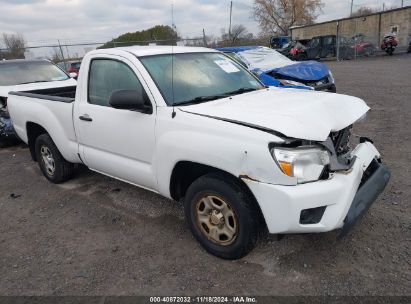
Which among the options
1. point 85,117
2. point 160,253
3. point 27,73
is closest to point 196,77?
point 85,117

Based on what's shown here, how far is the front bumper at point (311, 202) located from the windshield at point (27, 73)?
6.85 m

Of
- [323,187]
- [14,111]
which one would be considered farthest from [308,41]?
[323,187]

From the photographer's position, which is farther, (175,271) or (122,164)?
(122,164)

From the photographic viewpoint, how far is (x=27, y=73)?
8.20 m

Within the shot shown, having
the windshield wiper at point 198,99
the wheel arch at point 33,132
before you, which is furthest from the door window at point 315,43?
the windshield wiper at point 198,99

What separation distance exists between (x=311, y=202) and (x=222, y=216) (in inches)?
31.2

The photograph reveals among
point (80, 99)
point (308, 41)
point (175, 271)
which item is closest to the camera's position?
point (175, 271)

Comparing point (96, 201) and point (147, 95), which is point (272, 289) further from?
point (96, 201)

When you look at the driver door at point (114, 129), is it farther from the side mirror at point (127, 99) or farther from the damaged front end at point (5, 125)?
the damaged front end at point (5, 125)

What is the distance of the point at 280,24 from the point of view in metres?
53.8

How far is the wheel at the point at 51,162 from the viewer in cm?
513

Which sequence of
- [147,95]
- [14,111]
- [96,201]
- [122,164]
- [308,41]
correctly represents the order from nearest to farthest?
[147,95]
[122,164]
[96,201]
[14,111]
[308,41]

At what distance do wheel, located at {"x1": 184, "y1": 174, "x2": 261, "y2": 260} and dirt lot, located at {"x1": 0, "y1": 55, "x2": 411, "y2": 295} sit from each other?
15cm

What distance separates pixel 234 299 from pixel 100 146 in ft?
7.38
